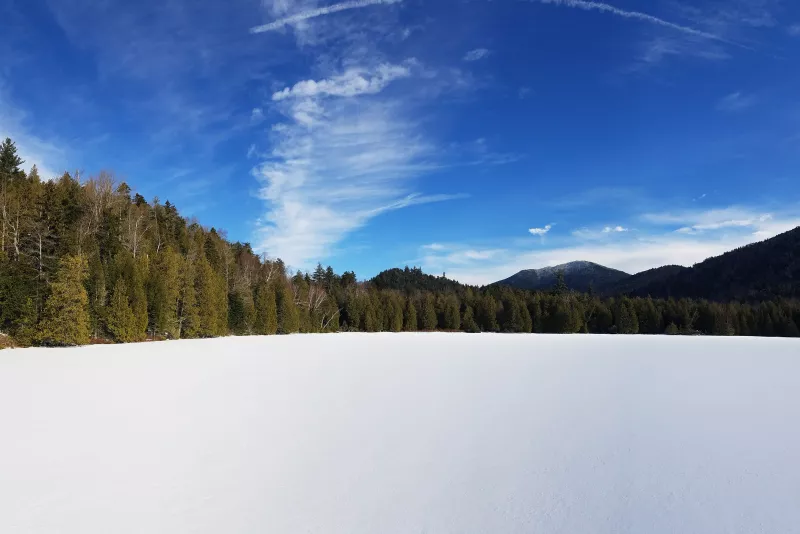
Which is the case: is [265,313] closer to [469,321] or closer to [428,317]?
[428,317]

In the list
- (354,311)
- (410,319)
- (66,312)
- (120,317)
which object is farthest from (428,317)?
(66,312)

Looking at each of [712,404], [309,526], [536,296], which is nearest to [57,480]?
[309,526]

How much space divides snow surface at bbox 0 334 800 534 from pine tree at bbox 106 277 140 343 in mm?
22017

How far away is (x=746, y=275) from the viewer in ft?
436

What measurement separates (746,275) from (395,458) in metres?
162

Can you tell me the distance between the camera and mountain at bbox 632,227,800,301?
122 metres

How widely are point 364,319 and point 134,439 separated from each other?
63.9m

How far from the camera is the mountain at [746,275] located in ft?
399

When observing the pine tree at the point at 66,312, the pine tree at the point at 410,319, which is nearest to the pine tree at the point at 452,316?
the pine tree at the point at 410,319

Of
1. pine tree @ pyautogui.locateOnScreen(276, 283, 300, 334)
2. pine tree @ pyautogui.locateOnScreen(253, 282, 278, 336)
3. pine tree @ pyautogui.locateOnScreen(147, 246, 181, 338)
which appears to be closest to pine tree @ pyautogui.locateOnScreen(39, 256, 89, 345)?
pine tree @ pyautogui.locateOnScreen(147, 246, 181, 338)

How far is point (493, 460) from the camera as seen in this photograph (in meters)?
5.98

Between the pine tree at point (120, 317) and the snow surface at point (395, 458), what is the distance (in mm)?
22017

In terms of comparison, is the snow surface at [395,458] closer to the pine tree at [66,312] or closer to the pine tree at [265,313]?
the pine tree at [66,312]

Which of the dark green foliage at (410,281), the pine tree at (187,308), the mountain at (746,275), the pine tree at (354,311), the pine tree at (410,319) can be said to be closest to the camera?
the pine tree at (187,308)
